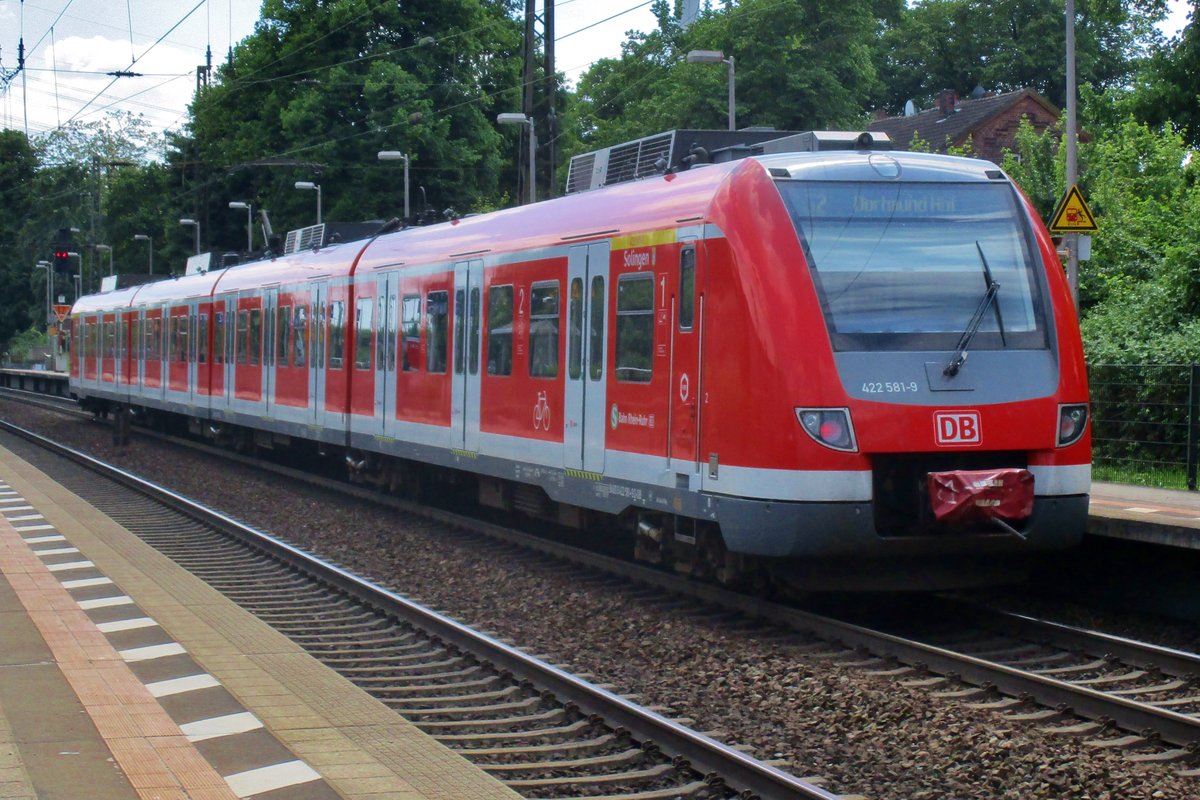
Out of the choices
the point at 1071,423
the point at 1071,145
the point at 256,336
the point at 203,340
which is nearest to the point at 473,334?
the point at 1071,423

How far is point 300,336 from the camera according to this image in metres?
22.2

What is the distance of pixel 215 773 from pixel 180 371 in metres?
24.7

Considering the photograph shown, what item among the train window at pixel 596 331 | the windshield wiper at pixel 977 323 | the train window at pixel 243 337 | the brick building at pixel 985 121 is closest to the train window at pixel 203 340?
the train window at pixel 243 337

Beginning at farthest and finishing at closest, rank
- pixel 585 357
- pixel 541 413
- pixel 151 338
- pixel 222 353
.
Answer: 1. pixel 151 338
2. pixel 222 353
3. pixel 541 413
4. pixel 585 357

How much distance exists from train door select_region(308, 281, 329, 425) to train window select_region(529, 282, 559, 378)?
25.4 ft

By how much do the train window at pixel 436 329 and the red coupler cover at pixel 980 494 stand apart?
24.3 ft

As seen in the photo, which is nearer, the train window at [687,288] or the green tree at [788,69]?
the train window at [687,288]

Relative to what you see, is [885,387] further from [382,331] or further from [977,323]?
[382,331]

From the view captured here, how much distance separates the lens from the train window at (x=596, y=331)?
12273 millimetres

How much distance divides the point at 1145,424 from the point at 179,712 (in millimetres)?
12025

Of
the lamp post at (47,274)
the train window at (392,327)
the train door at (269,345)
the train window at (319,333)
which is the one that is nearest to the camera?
the train window at (392,327)

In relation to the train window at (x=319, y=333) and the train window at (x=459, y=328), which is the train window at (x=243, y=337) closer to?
the train window at (x=319, y=333)

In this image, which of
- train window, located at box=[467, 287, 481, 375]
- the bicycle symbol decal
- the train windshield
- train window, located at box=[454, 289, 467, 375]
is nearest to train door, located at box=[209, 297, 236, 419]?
train window, located at box=[454, 289, 467, 375]

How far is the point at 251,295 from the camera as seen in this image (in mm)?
25156
